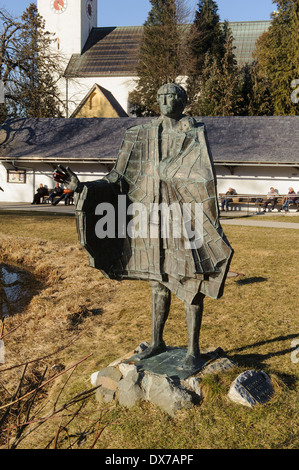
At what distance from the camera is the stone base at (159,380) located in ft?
12.9

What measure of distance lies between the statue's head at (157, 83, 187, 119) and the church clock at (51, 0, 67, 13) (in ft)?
146

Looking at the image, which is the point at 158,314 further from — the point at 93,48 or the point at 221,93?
the point at 93,48

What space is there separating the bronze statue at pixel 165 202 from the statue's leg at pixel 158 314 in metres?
0.01

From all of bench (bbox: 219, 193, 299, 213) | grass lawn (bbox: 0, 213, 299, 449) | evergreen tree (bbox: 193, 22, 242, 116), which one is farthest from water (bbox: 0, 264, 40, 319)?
evergreen tree (bbox: 193, 22, 242, 116)

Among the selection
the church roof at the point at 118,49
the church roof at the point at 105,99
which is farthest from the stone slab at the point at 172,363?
the church roof at the point at 118,49

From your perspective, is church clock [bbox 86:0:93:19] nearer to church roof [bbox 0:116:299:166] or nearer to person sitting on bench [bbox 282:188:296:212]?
church roof [bbox 0:116:299:166]

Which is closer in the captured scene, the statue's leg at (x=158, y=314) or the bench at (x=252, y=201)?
the statue's leg at (x=158, y=314)

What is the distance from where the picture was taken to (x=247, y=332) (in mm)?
6207

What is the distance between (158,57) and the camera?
37.1m

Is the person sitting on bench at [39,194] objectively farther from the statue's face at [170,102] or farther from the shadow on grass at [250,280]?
the statue's face at [170,102]

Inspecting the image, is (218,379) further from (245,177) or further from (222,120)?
(222,120)

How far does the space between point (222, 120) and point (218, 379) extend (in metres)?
21.6

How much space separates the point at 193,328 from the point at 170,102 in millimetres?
2005

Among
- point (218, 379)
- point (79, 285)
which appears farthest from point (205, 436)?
point (79, 285)
